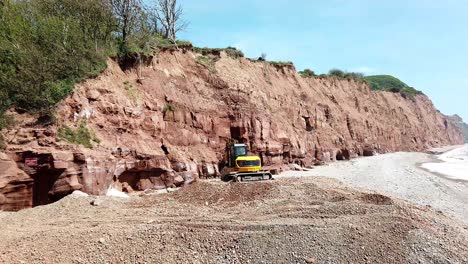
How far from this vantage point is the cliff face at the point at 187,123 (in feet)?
50.0

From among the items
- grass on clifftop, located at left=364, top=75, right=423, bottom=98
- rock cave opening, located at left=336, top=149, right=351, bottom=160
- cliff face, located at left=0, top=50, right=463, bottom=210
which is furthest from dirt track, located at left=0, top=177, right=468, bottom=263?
grass on clifftop, located at left=364, top=75, right=423, bottom=98

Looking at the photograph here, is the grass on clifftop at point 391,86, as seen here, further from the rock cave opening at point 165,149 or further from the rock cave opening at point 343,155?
the rock cave opening at point 165,149

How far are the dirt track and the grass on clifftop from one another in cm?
6020

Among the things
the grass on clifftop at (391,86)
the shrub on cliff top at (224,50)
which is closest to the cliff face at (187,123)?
the shrub on cliff top at (224,50)

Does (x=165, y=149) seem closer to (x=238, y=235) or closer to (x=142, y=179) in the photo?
(x=142, y=179)

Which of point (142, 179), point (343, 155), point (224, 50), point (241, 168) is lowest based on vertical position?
point (142, 179)

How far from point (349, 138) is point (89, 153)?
3365 centimetres

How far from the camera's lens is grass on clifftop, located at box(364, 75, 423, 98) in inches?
2895

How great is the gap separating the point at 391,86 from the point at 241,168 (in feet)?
249

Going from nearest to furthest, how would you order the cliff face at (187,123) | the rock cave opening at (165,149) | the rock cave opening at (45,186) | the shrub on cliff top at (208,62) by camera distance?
1. the rock cave opening at (45,186)
2. the cliff face at (187,123)
3. the rock cave opening at (165,149)
4. the shrub on cliff top at (208,62)

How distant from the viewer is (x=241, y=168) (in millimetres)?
20234

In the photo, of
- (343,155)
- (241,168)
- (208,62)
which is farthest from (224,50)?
(343,155)

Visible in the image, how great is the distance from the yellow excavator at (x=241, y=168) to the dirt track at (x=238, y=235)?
7.24 metres

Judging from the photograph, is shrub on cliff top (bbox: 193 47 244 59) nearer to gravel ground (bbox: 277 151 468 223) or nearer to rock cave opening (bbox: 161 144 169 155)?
rock cave opening (bbox: 161 144 169 155)
